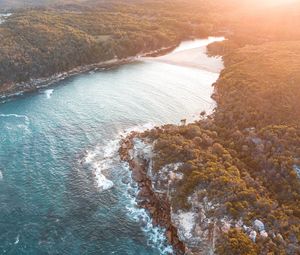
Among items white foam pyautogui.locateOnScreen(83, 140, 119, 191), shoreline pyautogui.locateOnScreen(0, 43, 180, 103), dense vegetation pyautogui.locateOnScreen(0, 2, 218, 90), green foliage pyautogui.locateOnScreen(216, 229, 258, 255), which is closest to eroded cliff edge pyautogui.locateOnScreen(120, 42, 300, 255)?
green foliage pyautogui.locateOnScreen(216, 229, 258, 255)

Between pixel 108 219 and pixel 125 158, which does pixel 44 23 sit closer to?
pixel 125 158

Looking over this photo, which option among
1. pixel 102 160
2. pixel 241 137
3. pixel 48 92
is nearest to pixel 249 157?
pixel 241 137

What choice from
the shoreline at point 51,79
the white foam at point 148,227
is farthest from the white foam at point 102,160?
the shoreline at point 51,79

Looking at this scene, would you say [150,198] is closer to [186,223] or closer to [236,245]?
[186,223]

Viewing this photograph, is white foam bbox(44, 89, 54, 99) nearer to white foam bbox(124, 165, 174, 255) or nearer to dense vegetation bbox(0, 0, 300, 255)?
dense vegetation bbox(0, 0, 300, 255)

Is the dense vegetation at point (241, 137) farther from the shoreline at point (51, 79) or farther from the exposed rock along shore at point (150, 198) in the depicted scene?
the exposed rock along shore at point (150, 198)
